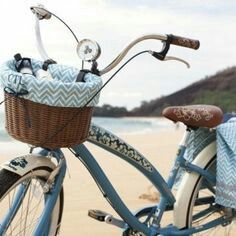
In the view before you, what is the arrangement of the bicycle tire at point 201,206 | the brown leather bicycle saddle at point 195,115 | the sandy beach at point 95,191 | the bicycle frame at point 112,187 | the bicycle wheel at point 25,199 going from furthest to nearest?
the sandy beach at point 95,191 < the bicycle tire at point 201,206 < the brown leather bicycle saddle at point 195,115 < the bicycle frame at point 112,187 < the bicycle wheel at point 25,199

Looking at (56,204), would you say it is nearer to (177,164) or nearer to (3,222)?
(3,222)

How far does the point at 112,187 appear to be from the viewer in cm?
262

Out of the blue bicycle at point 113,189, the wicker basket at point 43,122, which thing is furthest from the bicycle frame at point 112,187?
the wicker basket at point 43,122

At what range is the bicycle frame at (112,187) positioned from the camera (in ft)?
7.44

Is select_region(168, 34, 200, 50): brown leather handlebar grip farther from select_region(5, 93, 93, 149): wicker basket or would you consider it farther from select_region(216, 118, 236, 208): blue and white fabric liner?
select_region(216, 118, 236, 208): blue and white fabric liner

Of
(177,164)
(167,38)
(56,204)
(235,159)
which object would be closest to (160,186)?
(177,164)

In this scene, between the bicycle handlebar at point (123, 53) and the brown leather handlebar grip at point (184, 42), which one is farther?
A: the brown leather handlebar grip at point (184, 42)

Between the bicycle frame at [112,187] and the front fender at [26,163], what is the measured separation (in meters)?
0.04

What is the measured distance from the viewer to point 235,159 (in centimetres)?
278

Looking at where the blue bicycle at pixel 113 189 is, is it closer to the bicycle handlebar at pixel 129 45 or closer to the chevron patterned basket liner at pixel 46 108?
the bicycle handlebar at pixel 129 45

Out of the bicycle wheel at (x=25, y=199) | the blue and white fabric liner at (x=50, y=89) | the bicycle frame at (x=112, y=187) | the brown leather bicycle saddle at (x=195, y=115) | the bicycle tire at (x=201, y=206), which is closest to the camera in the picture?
the blue and white fabric liner at (x=50, y=89)

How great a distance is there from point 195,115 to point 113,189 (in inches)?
20.0

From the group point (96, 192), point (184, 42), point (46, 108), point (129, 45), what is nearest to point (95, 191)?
point (96, 192)

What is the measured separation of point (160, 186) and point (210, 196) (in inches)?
12.6
